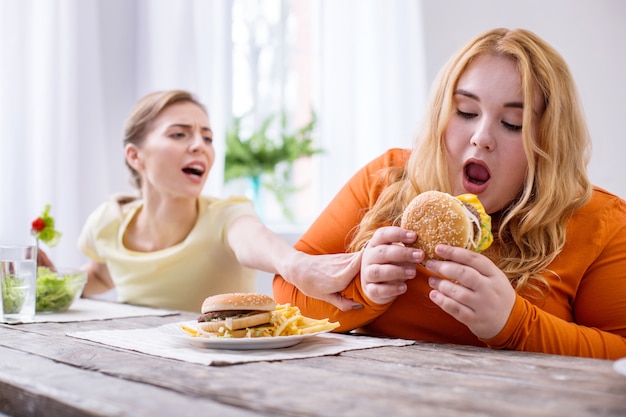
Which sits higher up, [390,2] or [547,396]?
[390,2]

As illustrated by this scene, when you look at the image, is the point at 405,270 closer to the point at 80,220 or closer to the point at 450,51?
the point at 80,220

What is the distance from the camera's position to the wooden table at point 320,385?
878 millimetres

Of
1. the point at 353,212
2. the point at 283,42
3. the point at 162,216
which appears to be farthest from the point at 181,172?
the point at 283,42

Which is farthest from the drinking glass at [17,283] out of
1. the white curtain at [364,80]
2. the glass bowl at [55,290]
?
the white curtain at [364,80]

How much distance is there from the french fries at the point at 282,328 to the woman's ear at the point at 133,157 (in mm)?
1318

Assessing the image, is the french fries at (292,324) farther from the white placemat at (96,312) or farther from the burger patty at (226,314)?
the white placemat at (96,312)

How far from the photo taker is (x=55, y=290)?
6.64 ft

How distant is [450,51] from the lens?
4859 mm

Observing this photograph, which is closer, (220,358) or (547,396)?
(547,396)

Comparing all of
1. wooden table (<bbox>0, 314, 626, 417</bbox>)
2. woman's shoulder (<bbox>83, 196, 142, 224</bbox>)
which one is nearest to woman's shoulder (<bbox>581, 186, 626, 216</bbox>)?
wooden table (<bbox>0, 314, 626, 417</bbox>)

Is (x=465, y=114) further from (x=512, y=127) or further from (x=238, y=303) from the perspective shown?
(x=238, y=303)

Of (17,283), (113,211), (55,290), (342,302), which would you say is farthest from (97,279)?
(342,302)

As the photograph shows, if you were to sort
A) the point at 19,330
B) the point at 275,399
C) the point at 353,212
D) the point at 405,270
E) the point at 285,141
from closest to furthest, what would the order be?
the point at 275,399 → the point at 405,270 → the point at 19,330 → the point at 353,212 → the point at 285,141

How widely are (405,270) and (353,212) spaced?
0.44 metres
